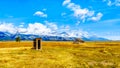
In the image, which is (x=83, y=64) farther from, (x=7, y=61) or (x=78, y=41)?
(x=78, y=41)

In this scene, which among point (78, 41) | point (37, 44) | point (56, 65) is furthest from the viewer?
point (78, 41)

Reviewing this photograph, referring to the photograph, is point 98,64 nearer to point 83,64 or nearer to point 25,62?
point 83,64

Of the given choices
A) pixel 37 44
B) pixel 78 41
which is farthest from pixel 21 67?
Answer: pixel 78 41

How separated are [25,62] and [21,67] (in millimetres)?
3918

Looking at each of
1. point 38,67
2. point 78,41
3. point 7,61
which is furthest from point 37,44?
point 78,41

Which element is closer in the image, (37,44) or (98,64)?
(98,64)

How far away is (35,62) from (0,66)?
624 cm

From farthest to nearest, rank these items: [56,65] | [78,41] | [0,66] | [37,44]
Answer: [78,41]
[37,44]
[56,65]
[0,66]

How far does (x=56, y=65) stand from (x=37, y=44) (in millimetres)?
30283

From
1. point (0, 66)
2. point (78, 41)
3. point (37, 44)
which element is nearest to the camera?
point (0, 66)

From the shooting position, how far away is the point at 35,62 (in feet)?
137

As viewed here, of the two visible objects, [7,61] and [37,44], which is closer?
[7,61]

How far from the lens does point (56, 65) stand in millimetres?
40031

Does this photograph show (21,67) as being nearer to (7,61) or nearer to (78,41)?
(7,61)
